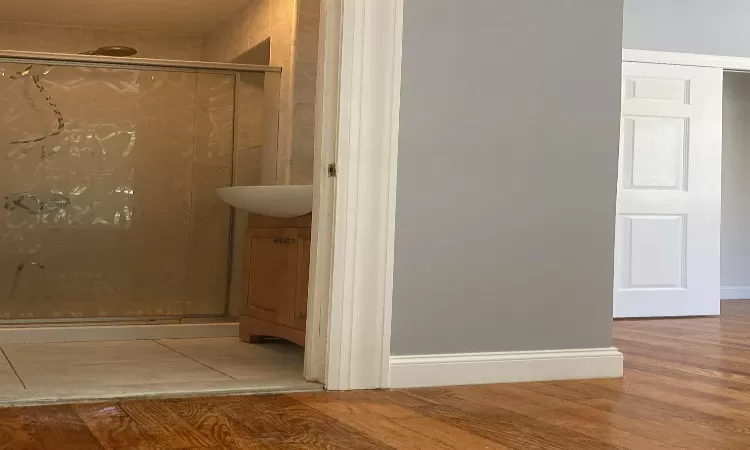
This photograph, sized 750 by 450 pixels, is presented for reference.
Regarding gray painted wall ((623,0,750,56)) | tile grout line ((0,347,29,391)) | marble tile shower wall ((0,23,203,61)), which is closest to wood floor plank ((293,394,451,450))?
tile grout line ((0,347,29,391))

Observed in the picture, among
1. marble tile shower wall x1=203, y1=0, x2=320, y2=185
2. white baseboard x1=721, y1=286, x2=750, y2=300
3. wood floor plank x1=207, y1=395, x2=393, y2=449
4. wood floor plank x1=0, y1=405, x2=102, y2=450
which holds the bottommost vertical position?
wood floor plank x1=0, y1=405, x2=102, y2=450

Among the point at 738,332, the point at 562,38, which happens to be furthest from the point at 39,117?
the point at 738,332

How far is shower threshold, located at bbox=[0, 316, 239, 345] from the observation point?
3.78 metres

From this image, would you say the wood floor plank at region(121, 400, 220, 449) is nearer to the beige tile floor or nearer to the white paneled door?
the beige tile floor

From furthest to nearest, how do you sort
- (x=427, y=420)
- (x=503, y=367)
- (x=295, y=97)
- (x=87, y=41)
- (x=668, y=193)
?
(x=87, y=41), (x=668, y=193), (x=295, y=97), (x=503, y=367), (x=427, y=420)

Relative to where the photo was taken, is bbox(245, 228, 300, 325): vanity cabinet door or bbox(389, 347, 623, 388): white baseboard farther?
bbox(245, 228, 300, 325): vanity cabinet door

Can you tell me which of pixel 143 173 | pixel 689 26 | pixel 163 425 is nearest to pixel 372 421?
pixel 163 425

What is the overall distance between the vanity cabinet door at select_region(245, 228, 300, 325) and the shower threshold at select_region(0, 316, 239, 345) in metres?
0.35

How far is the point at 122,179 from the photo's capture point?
436 cm

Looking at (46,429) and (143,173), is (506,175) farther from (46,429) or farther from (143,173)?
(143,173)

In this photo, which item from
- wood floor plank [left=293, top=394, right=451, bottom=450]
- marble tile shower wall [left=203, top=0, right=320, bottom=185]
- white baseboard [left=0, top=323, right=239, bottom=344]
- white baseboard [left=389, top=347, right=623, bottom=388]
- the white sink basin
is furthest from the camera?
marble tile shower wall [left=203, top=0, right=320, bottom=185]

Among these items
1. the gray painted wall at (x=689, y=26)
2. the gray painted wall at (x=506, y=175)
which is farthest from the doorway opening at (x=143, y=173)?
the gray painted wall at (x=689, y=26)

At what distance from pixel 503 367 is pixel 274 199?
1.09 metres

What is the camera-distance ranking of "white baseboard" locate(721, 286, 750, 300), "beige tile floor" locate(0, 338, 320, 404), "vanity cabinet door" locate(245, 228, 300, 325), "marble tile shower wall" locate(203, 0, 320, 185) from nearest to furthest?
"beige tile floor" locate(0, 338, 320, 404) → "vanity cabinet door" locate(245, 228, 300, 325) → "marble tile shower wall" locate(203, 0, 320, 185) → "white baseboard" locate(721, 286, 750, 300)
